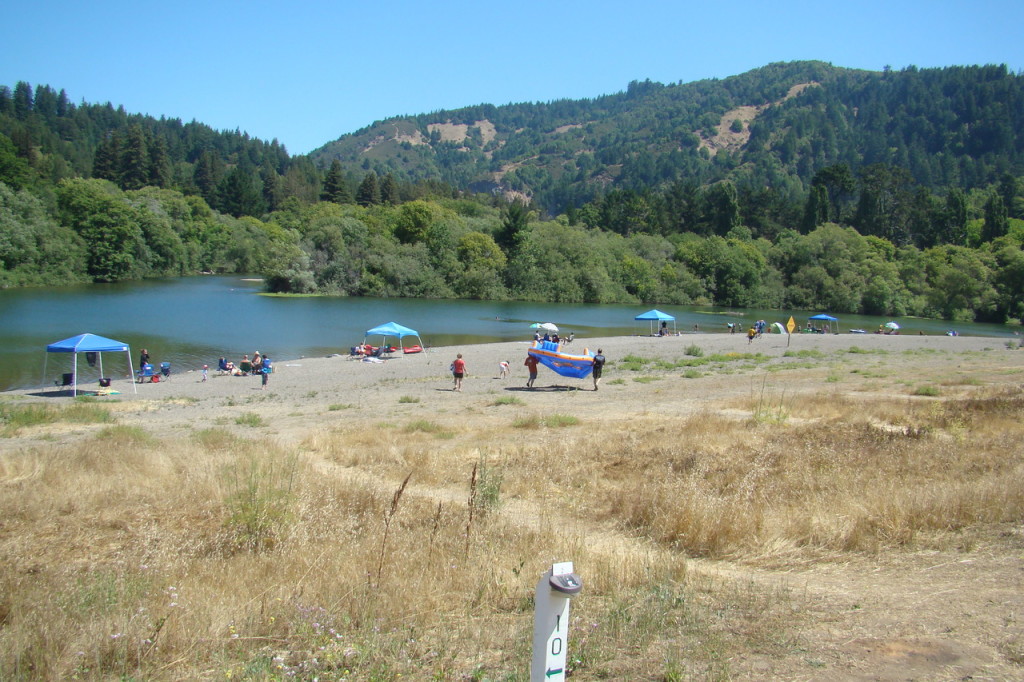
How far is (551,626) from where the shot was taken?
3.24m

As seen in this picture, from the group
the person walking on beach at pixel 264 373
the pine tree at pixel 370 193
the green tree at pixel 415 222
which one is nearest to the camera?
the person walking on beach at pixel 264 373

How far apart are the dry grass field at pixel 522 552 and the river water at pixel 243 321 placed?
25608mm

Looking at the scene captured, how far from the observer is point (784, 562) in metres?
6.43

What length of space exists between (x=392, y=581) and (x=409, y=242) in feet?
304

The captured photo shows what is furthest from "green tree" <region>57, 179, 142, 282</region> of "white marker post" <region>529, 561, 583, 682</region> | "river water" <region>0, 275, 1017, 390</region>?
"white marker post" <region>529, 561, 583, 682</region>

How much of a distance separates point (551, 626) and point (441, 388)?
23.3 metres

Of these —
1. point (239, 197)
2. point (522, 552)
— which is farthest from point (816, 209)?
point (522, 552)

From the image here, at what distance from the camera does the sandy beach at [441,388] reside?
19125 mm

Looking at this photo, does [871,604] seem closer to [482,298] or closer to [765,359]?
[765,359]

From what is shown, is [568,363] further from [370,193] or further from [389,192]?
[389,192]

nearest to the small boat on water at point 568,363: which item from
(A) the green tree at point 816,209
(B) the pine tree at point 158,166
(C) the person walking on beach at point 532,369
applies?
(C) the person walking on beach at point 532,369

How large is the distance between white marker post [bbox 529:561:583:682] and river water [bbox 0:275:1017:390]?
104ft

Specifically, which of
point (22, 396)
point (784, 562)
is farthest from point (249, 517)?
point (22, 396)

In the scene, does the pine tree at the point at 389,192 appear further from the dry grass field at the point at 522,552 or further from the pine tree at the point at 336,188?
the dry grass field at the point at 522,552
